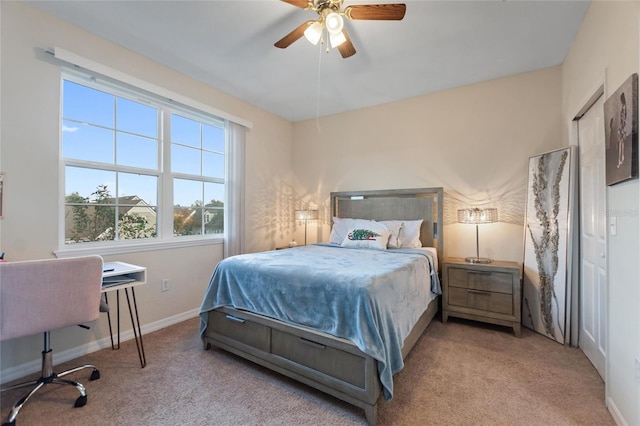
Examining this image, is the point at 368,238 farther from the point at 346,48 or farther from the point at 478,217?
the point at 346,48

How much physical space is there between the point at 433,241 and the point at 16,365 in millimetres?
3941

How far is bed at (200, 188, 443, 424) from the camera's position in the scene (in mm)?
1592

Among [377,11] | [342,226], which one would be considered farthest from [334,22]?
[342,226]

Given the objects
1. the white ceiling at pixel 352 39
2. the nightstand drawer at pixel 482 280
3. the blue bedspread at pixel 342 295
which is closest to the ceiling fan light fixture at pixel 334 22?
the white ceiling at pixel 352 39

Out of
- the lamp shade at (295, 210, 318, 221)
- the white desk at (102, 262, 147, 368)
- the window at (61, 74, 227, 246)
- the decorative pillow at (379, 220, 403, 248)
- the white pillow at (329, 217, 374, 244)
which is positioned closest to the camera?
the white desk at (102, 262, 147, 368)

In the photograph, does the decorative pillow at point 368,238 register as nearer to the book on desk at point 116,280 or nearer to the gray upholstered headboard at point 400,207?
the gray upholstered headboard at point 400,207

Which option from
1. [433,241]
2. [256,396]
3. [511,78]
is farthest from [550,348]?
[511,78]

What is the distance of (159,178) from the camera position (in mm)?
A: 2963

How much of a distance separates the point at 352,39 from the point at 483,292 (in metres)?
2.77

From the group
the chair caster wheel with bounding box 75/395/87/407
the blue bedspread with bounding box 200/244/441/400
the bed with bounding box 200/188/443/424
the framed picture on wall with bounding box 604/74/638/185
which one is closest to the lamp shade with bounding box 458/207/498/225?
the bed with bounding box 200/188/443/424

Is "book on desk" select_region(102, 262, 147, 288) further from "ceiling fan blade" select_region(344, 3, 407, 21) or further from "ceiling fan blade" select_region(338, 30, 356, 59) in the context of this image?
"ceiling fan blade" select_region(344, 3, 407, 21)

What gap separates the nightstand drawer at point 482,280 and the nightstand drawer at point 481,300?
0.13ft

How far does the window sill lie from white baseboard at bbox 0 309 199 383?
0.76 meters

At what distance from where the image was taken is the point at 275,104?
13.0ft
